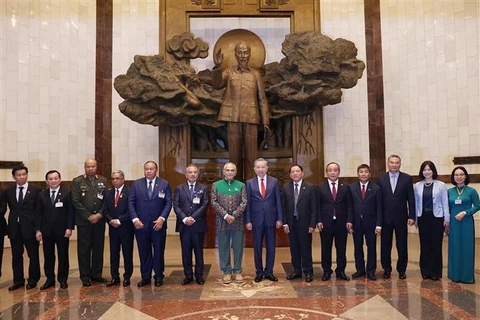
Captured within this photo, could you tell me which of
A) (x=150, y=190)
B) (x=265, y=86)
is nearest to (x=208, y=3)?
(x=265, y=86)

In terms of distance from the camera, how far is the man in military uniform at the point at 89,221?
5.34 metres

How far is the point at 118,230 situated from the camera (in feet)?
17.6

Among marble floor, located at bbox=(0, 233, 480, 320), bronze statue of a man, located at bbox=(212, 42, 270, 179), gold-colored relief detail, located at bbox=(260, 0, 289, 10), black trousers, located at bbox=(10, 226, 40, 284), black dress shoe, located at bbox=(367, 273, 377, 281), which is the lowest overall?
marble floor, located at bbox=(0, 233, 480, 320)

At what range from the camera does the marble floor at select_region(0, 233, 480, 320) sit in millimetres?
4046

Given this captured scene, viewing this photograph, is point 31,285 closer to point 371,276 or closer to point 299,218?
point 299,218

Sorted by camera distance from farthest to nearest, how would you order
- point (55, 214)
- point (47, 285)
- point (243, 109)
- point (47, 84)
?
1. point (47, 84)
2. point (243, 109)
3. point (55, 214)
4. point (47, 285)

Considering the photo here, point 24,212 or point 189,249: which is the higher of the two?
point 24,212

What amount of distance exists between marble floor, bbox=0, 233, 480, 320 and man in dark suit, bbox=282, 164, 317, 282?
23 centimetres

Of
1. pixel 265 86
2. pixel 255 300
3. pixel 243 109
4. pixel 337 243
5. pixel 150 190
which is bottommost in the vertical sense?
pixel 255 300

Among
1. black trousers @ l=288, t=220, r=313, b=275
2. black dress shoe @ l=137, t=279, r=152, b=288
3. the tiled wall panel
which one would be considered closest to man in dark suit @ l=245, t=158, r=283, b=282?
black trousers @ l=288, t=220, r=313, b=275

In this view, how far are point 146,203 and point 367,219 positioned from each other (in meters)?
2.63

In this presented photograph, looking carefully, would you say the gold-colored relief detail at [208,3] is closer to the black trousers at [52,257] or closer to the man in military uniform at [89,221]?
the man in military uniform at [89,221]

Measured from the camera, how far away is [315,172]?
9438 mm

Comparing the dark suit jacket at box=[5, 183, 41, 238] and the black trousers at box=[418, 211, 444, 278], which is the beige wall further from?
the black trousers at box=[418, 211, 444, 278]
